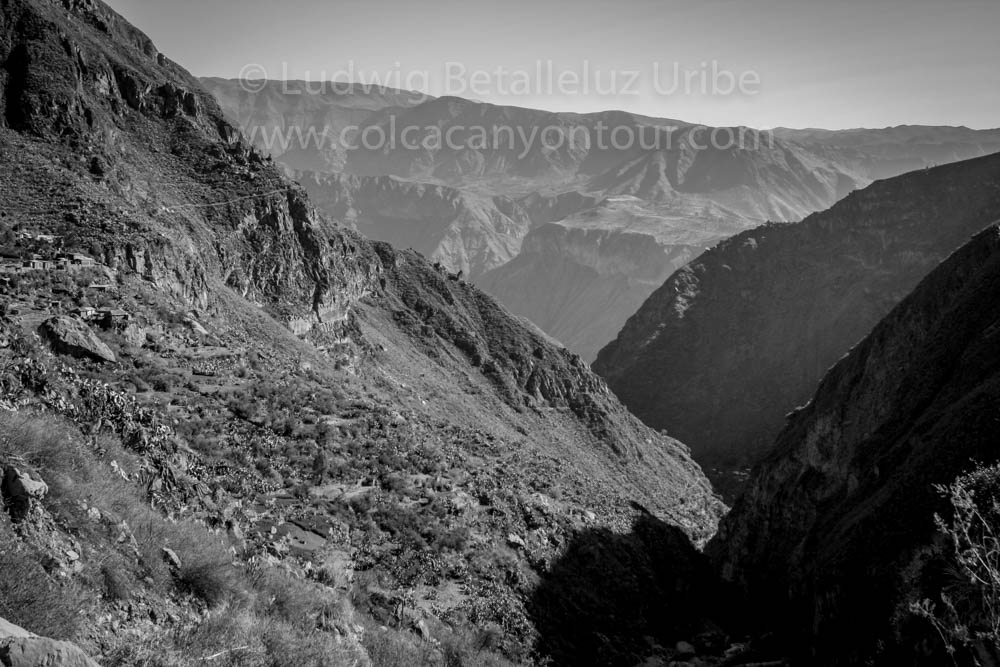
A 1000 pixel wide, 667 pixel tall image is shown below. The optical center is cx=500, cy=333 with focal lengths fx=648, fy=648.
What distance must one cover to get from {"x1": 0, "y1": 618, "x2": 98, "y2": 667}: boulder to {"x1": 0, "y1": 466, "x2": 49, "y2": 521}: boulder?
1.92 m

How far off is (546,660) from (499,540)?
4883 millimetres

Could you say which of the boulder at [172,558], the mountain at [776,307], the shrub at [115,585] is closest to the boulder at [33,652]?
the shrub at [115,585]

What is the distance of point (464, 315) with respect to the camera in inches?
3039

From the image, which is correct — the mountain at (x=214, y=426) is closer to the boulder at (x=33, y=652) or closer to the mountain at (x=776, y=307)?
the boulder at (x=33, y=652)

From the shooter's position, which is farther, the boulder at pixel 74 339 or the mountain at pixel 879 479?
the mountain at pixel 879 479

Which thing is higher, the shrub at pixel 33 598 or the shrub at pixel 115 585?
the shrub at pixel 33 598

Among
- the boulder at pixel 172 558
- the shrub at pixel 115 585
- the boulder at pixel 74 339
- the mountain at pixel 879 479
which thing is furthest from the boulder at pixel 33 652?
the boulder at pixel 74 339

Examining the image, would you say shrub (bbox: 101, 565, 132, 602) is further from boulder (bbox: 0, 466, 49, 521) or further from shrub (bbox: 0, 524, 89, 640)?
boulder (bbox: 0, 466, 49, 521)

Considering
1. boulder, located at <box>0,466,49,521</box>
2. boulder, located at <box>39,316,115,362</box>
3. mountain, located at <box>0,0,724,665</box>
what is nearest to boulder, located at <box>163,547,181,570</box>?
mountain, located at <box>0,0,724,665</box>

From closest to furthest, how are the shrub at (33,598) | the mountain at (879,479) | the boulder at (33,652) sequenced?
the boulder at (33,652), the shrub at (33,598), the mountain at (879,479)

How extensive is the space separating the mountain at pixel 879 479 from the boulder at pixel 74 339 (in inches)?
805

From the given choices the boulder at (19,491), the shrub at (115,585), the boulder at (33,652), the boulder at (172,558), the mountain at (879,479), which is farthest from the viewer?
the mountain at (879,479)

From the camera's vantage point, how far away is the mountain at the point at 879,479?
18.7 m

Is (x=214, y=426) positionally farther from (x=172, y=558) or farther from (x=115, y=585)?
(x=115, y=585)
